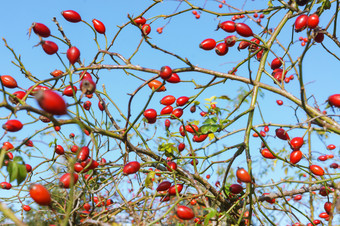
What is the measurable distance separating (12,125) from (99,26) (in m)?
0.80

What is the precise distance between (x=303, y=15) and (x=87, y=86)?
1131mm

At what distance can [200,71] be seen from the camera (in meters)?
1.52

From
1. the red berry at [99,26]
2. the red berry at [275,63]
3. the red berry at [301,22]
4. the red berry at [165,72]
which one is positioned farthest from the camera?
the red berry at [275,63]

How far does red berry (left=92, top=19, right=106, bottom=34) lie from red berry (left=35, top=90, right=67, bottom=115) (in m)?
1.08

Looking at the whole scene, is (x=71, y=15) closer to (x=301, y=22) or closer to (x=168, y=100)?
(x=168, y=100)

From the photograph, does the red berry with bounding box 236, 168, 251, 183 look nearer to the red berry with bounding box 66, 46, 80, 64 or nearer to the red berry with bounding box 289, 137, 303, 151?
the red berry with bounding box 289, 137, 303, 151

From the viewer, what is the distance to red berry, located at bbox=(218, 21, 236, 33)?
1711 millimetres

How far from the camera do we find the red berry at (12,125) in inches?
49.6

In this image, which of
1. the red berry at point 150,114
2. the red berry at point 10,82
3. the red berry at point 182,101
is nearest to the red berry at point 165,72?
the red berry at point 150,114

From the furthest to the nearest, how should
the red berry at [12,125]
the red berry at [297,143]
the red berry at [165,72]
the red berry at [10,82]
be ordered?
the red berry at [297,143]
the red berry at [10,82]
the red berry at [165,72]
the red berry at [12,125]

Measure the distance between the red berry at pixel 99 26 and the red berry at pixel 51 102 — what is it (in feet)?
3.53

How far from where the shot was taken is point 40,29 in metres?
1.48

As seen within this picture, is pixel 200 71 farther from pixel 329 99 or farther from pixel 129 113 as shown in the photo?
pixel 329 99

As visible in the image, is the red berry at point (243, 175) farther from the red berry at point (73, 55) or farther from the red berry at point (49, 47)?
the red berry at point (49, 47)
